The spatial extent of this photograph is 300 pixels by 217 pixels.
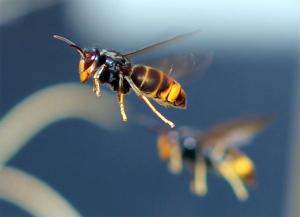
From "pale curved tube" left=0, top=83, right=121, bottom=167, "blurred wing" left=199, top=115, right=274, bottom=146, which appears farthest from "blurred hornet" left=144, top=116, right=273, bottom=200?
"pale curved tube" left=0, top=83, right=121, bottom=167

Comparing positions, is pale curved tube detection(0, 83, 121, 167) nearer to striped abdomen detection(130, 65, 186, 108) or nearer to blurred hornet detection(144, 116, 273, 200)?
blurred hornet detection(144, 116, 273, 200)

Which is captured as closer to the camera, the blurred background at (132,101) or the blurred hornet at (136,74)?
the blurred hornet at (136,74)

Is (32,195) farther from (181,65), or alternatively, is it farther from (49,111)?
(181,65)

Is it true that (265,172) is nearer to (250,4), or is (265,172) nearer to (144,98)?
(250,4)

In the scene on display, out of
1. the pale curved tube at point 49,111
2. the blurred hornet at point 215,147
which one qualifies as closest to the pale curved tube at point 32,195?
the pale curved tube at point 49,111

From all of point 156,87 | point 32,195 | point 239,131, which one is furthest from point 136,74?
point 32,195

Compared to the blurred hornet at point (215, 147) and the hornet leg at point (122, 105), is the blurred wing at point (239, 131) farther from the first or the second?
the hornet leg at point (122, 105)
